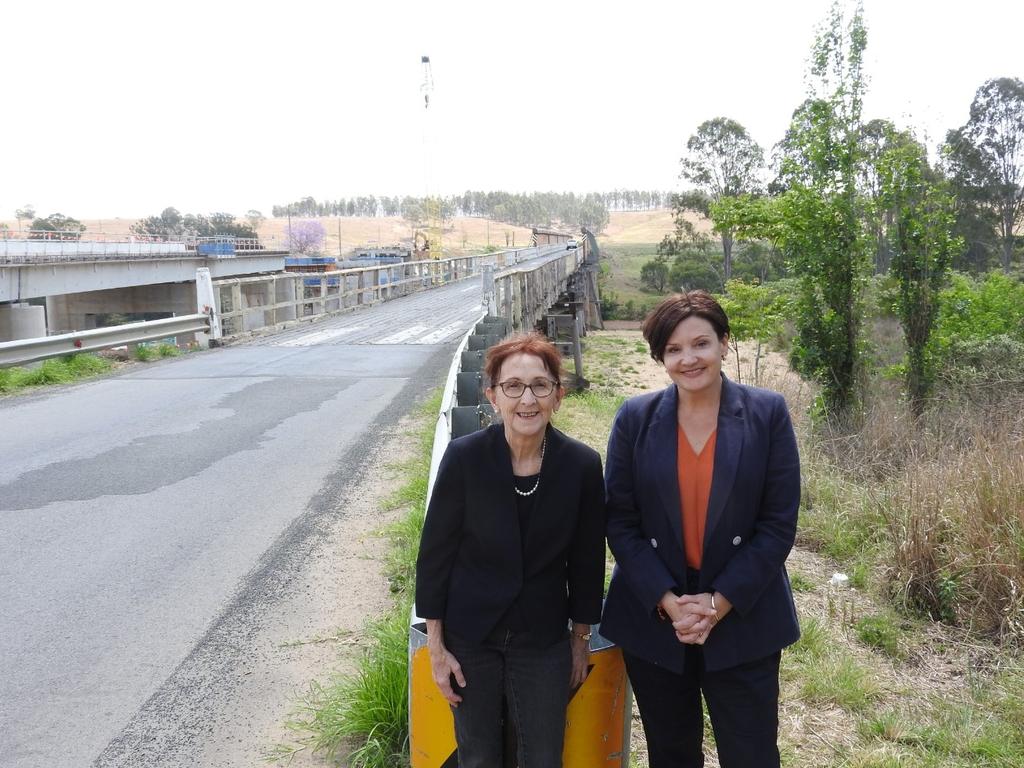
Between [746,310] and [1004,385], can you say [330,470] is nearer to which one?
[1004,385]

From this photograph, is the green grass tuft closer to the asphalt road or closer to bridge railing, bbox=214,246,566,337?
the asphalt road

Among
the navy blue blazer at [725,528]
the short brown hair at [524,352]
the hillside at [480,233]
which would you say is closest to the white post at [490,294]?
the short brown hair at [524,352]

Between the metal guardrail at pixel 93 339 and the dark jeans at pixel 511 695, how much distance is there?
36.5ft

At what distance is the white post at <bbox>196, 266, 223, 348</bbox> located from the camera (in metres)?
16.1

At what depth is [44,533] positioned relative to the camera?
5.68 metres

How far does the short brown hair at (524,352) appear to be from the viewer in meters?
2.65

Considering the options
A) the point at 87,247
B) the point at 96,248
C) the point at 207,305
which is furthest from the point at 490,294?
the point at 96,248

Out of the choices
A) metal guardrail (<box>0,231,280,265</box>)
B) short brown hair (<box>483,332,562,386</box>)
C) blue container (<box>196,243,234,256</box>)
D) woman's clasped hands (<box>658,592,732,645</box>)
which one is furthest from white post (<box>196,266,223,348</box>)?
blue container (<box>196,243,234,256</box>)

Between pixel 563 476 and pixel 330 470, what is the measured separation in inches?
205

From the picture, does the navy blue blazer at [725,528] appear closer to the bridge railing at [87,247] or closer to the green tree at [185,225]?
the bridge railing at [87,247]

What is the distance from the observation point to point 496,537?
2.50 meters

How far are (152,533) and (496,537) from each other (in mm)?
3996

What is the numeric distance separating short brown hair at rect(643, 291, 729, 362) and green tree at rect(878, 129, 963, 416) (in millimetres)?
10813

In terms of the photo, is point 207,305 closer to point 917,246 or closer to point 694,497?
point 917,246
